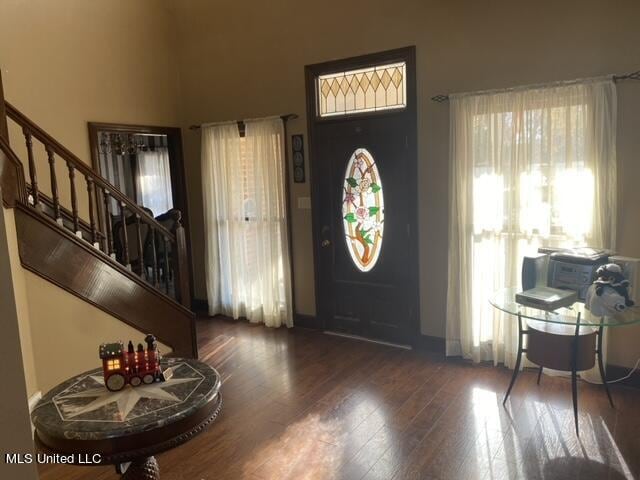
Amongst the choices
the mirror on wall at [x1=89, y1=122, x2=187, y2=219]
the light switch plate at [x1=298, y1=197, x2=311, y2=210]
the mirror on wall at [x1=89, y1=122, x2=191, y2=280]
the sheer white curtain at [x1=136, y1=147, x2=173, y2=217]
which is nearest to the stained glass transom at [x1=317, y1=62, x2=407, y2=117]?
the light switch plate at [x1=298, y1=197, x2=311, y2=210]

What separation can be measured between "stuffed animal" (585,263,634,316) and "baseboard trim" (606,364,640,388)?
2.95ft

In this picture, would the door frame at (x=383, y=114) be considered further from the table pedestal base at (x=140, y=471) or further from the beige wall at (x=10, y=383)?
the beige wall at (x=10, y=383)

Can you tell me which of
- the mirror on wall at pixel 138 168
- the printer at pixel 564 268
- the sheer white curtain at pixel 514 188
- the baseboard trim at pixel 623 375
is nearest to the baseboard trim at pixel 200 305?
the mirror on wall at pixel 138 168

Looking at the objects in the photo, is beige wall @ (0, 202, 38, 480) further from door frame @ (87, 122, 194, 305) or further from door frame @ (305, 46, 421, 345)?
door frame @ (87, 122, 194, 305)

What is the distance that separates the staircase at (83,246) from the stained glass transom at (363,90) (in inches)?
69.1

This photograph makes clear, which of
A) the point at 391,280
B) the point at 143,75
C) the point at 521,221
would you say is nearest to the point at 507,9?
the point at 521,221

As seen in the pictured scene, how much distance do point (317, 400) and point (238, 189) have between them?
2495 millimetres

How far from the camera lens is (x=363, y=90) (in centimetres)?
439

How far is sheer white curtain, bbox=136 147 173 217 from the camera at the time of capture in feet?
27.0

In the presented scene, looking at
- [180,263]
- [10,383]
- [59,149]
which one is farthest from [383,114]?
[10,383]

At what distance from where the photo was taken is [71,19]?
14.4 feet

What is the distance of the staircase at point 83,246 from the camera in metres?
3.00

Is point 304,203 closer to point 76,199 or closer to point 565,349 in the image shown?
point 76,199

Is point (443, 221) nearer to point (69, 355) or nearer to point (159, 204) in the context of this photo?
point (69, 355)
